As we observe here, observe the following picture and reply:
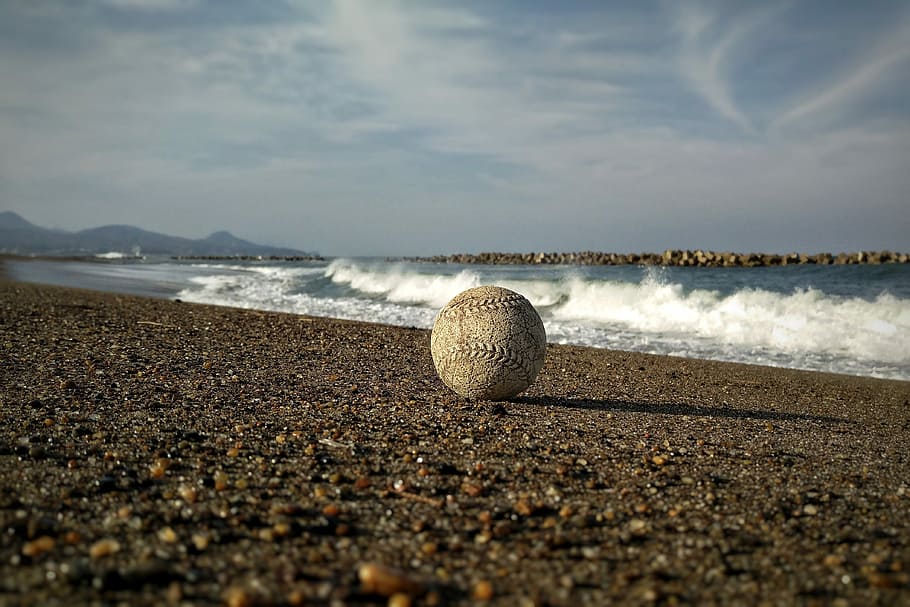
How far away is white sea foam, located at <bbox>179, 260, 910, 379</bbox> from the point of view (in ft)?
45.7

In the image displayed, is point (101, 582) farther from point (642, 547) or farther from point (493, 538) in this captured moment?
point (642, 547)

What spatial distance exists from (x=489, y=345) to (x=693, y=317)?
13.4 meters

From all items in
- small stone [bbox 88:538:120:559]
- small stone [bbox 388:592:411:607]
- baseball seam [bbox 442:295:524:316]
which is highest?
baseball seam [bbox 442:295:524:316]

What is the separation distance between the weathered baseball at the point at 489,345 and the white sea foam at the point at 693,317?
25.7ft

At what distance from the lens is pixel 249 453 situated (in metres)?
4.75

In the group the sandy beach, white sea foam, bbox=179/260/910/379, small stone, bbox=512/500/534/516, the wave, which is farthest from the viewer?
white sea foam, bbox=179/260/910/379

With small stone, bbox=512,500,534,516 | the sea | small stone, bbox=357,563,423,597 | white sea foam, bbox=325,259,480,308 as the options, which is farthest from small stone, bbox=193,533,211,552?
white sea foam, bbox=325,259,480,308

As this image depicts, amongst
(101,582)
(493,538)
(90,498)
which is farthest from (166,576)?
(493,538)

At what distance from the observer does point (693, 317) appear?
18.2 meters

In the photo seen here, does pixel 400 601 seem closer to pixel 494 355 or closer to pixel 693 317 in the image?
pixel 494 355

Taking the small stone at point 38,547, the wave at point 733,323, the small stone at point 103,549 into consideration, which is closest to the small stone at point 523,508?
the small stone at point 103,549

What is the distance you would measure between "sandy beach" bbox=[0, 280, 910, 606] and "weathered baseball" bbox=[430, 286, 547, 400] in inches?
11.2

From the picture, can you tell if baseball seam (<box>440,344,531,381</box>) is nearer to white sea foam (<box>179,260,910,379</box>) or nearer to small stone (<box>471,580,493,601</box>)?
small stone (<box>471,580,493,601</box>)

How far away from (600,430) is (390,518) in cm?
289
